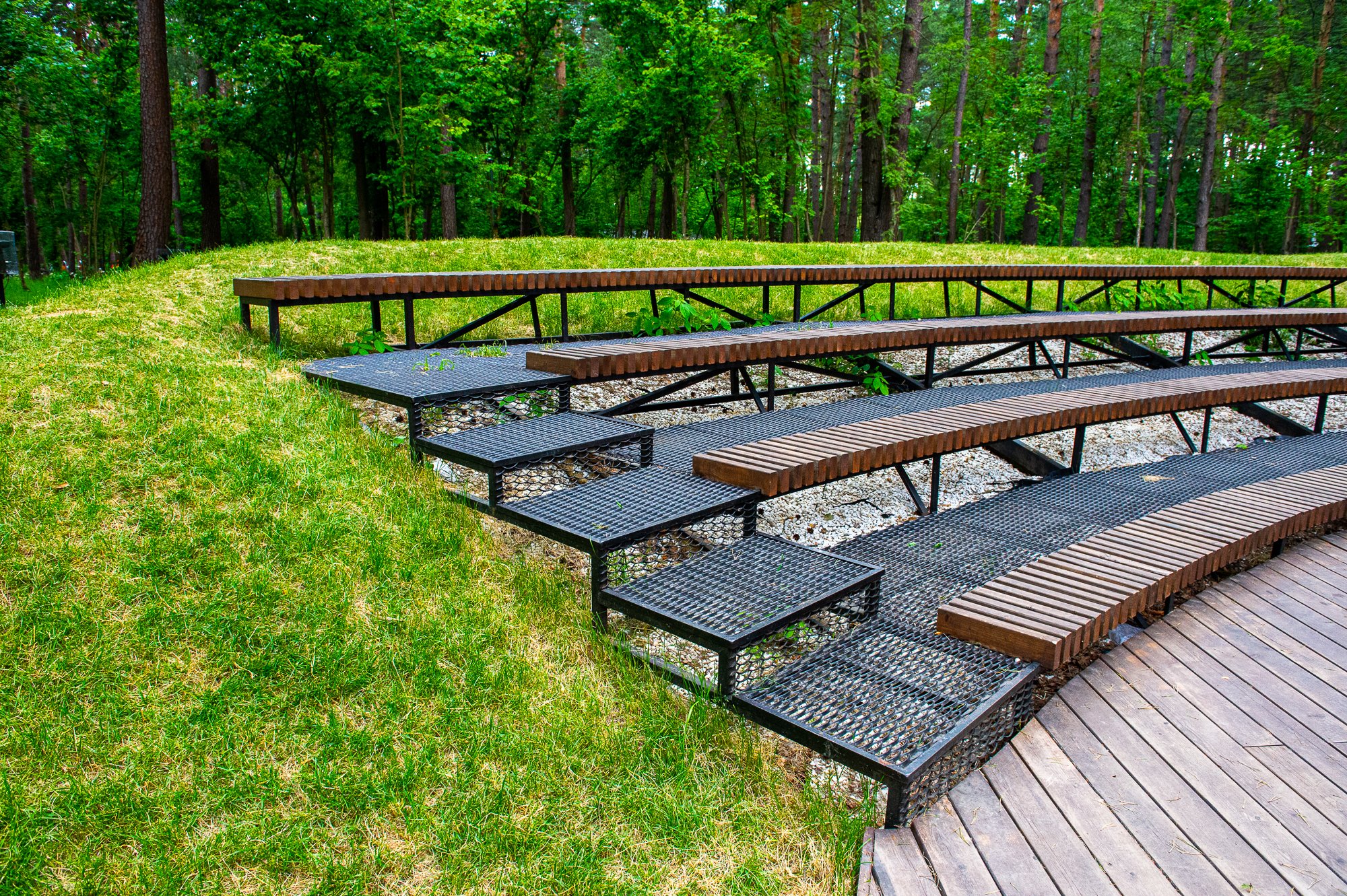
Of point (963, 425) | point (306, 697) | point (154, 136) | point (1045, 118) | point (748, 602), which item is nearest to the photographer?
point (306, 697)

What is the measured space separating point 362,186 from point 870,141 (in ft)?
32.9

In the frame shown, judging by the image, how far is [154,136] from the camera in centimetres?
1005

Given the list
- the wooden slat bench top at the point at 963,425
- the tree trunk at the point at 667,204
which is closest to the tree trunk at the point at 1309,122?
the tree trunk at the point at 667,204

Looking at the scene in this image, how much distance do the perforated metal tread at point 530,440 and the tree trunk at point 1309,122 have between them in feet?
85.7

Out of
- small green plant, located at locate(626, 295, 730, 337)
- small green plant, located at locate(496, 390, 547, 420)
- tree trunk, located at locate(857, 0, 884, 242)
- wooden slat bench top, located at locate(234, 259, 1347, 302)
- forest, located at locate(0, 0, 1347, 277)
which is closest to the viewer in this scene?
small green plant, located at locate(496, 390, 547, 420)

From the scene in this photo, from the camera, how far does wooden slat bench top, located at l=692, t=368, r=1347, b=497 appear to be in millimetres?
3600

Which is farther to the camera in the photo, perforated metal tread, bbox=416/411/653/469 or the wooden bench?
the wooden bench

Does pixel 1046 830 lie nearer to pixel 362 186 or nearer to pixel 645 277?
pixel 645 277

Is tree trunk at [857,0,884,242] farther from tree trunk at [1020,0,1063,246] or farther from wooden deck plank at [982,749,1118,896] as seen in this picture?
wooden deck plank at [982,749,1118,896]

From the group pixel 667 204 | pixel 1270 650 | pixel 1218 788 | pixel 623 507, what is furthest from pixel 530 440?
pixel 667 204

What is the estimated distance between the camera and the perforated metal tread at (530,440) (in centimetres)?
352

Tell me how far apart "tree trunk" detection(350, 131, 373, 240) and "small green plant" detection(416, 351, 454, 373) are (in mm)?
12419

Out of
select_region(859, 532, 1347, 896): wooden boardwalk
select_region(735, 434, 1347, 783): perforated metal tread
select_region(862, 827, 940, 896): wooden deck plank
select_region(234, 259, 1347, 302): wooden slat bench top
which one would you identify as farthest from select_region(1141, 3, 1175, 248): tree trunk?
select_region(862, 827, 940, 896): wooden deck plank

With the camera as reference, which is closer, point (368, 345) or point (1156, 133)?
point (368, 345)
